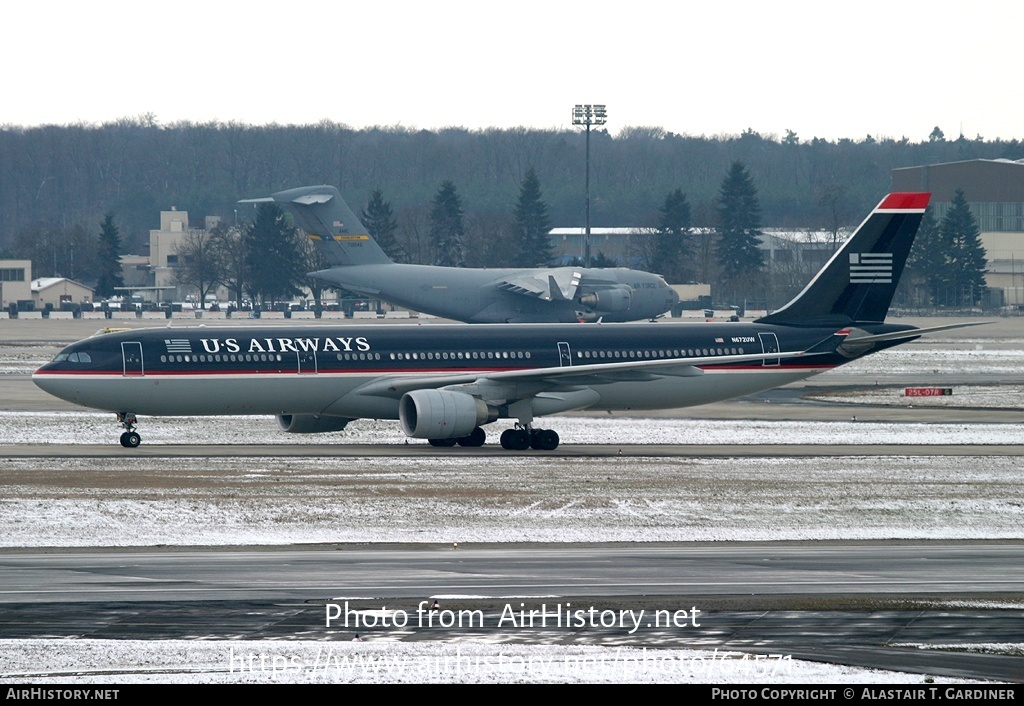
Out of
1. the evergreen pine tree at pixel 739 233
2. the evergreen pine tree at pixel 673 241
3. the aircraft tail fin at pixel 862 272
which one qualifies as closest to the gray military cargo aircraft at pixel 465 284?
the aircraft tail fin at pixel 862 272

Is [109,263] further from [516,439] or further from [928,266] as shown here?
[516,439]

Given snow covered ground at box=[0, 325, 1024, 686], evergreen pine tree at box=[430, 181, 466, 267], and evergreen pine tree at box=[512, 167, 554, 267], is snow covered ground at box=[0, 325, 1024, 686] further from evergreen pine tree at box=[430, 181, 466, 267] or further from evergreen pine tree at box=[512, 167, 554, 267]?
evergreen pine tree at box=[430, 181, 466, 267]

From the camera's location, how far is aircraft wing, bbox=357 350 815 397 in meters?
41.2

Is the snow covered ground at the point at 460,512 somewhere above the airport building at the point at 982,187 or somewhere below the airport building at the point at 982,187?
below

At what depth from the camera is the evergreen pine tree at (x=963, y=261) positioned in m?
150

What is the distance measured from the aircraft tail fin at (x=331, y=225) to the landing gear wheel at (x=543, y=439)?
48.1 metres

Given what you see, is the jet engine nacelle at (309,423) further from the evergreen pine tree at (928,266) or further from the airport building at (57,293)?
the airport building at (57,293)

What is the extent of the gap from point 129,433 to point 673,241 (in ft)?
413

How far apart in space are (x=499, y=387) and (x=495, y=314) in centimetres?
4993

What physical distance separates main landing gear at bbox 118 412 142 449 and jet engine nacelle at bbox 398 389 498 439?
7.48 metres

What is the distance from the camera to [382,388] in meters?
41.4

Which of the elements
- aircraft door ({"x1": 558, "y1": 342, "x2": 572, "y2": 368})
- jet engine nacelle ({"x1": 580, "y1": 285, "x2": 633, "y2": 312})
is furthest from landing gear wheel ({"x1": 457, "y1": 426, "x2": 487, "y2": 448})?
jet engine nacelle ({"x1": 580, "y1": 285, "x2": 633, "y2": 312})

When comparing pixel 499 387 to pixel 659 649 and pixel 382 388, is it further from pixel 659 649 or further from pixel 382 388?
pixel 659 649
